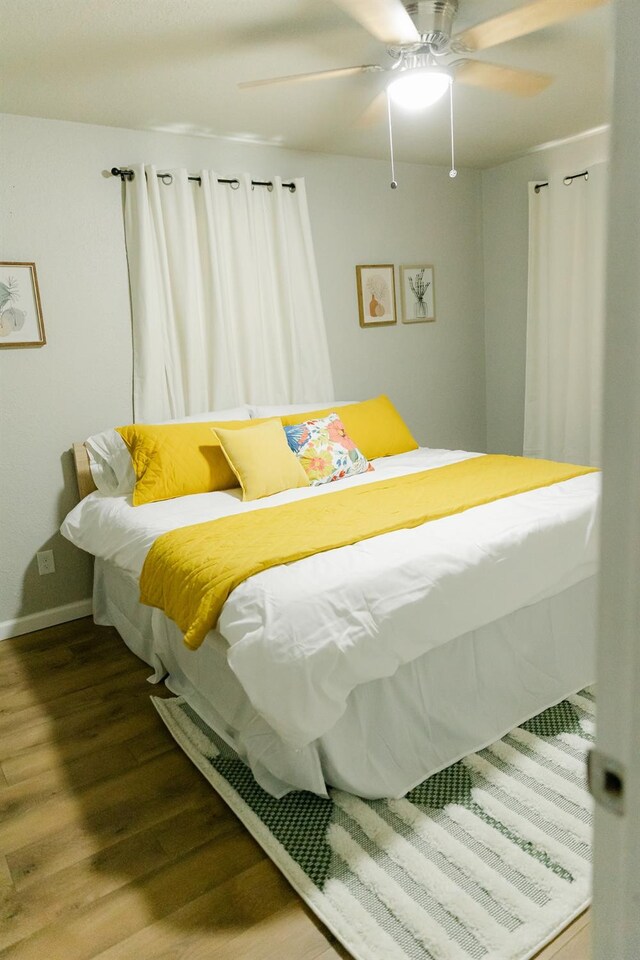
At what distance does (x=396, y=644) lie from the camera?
5.80 feet

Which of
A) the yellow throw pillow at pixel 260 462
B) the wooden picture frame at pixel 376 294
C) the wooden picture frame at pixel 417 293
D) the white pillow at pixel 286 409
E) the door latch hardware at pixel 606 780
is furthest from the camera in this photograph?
the wooden picture frame at pixel 417 293

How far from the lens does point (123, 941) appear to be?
149 cm

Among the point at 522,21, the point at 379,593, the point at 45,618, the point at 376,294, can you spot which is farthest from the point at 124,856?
the point at 376,294

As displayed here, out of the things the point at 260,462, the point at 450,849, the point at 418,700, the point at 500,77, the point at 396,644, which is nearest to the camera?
the point at 450,849

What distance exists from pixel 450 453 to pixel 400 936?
7.82 ft

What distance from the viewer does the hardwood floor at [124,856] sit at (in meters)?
1.48

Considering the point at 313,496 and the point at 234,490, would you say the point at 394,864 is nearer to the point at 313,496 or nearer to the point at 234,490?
the point at 313,496

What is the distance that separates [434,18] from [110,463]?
88.5 inches

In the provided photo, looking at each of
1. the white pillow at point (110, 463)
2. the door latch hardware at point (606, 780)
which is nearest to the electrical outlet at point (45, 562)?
the white pillow at point (110, 463)

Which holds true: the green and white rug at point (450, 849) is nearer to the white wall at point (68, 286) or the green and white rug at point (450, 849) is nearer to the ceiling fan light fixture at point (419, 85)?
the white wall at point (68, 286)

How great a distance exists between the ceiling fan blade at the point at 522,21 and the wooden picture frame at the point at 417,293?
2205mm

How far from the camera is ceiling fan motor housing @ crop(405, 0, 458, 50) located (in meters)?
2.11

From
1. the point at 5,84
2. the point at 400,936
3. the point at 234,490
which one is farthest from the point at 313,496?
the point at 5,84

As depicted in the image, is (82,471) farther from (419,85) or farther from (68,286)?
(419,85)
